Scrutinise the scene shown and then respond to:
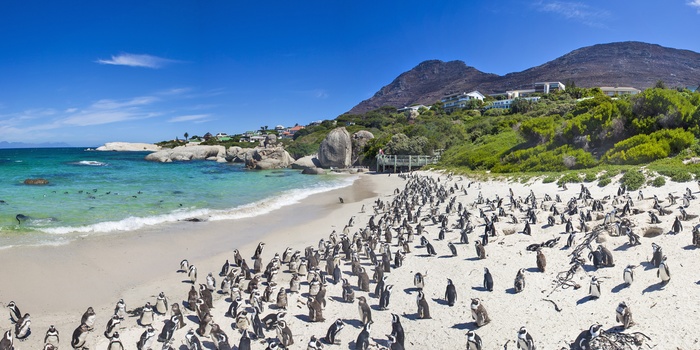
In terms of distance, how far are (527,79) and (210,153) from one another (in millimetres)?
129704

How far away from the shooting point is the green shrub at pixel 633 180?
1777cm

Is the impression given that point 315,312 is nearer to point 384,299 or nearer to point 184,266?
point 384,299

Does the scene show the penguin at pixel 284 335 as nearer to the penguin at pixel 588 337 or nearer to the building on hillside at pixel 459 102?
the penguin at pixel 588 337

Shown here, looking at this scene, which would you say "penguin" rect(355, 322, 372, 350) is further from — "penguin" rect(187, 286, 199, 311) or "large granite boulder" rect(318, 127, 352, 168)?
"large granite boulder" rect(318, 127, 352, 168)

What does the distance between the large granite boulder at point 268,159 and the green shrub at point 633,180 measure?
145 ft

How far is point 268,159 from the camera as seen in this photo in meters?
57.9

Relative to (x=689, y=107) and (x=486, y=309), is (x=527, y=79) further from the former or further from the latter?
(x=486, y=309)

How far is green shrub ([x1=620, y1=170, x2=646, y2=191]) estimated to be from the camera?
699 inches

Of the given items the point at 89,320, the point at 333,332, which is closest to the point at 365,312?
the point at 333,332

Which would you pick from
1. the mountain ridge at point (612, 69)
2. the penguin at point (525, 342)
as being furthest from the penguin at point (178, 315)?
the mountain ridge at point (612, 69)

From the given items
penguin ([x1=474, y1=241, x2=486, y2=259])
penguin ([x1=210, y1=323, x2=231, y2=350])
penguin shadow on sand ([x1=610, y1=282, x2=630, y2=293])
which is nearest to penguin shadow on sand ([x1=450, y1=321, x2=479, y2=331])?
penguin shadow on sand ([x1=610, y1=282, x2=630, y2=293])

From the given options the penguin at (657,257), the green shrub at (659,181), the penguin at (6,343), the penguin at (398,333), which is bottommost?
the penguin at (398,333)

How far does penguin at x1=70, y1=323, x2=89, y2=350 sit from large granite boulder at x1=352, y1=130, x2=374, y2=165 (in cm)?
5008

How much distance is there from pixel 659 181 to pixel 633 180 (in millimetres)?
1066
